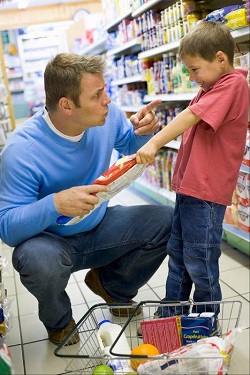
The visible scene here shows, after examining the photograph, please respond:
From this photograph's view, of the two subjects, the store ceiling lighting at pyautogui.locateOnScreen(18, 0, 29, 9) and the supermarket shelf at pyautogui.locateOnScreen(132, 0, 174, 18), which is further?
the store ceiling lighting at pyautogui.locateOnScreen(18, 0, 29, 9)

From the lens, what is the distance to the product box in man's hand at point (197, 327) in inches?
65.9

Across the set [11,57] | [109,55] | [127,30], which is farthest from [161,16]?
[11,57]

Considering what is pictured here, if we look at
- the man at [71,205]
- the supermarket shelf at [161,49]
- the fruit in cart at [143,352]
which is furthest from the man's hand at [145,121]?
the supermarket shelf at [161,49]

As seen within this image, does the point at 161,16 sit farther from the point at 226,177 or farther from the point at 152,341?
the point at 152,341

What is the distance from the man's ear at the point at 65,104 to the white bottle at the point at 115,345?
0.91 meters

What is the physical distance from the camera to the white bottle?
1.62m

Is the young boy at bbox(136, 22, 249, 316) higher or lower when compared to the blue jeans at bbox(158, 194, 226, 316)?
higher

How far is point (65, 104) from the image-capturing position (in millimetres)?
1869

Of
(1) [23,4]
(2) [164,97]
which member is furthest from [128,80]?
(1) [23,4]

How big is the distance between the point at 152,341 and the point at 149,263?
1.42 feet

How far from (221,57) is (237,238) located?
1434 millimetres

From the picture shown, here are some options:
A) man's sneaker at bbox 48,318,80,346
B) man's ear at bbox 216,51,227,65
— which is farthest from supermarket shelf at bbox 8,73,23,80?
man's ear at bbox 216,51,227,65

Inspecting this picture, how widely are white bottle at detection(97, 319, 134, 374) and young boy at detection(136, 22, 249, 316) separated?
1.23 ft

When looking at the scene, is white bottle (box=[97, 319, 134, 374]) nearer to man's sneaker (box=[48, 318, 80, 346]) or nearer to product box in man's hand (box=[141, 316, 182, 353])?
product box in man's hand (box=[141, 316, 182, 353])
